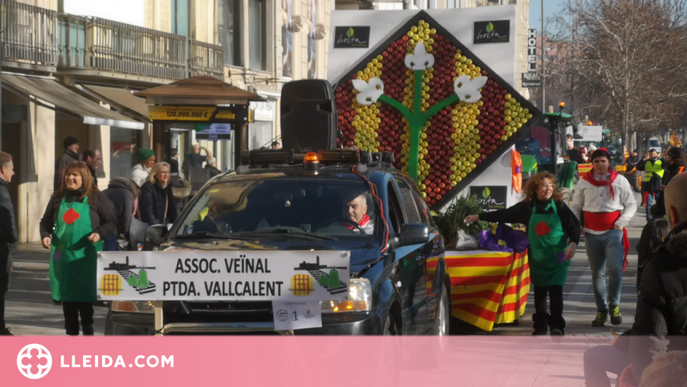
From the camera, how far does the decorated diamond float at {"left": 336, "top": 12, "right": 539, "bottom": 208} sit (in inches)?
518

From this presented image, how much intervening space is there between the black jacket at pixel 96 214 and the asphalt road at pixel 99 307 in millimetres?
1514

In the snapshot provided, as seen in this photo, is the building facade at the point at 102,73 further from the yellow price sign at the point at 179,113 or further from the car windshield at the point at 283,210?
the car windshield at the point at 283,210

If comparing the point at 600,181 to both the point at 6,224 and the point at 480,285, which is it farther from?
the point at 6,224

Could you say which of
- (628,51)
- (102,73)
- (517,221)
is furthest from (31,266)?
(628,51)

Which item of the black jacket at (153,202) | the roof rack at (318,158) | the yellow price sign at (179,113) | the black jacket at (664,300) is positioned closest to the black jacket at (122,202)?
the black jacket at (153,202)

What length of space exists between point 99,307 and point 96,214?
3494mm

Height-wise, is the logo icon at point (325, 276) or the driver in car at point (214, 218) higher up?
the driver in car at point (214, 218)

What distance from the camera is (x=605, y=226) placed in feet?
35.2

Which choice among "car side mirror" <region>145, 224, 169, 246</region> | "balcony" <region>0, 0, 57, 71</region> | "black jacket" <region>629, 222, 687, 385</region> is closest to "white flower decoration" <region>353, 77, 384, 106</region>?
"car side mirror" <region>145, 224, 169, 246</region>

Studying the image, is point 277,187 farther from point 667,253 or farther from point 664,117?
point 664,117

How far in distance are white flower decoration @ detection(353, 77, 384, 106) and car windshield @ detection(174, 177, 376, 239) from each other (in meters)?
6.22

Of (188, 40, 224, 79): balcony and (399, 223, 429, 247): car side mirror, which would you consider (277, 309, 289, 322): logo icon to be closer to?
(399, 223, 429, 247): car side mirror

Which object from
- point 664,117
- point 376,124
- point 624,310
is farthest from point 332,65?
point 664,117

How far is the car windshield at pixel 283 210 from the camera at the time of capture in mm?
7160
